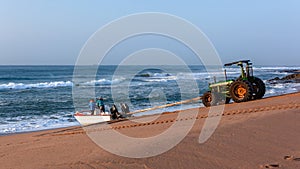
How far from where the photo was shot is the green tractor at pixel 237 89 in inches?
542

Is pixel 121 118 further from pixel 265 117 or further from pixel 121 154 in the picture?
pixel 121 154

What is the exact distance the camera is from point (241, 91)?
13.9 meters

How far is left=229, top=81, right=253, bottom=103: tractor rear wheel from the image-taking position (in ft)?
44.9

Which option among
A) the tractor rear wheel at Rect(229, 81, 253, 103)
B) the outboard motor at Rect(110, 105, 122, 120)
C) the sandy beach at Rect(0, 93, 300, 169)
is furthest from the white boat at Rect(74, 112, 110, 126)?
the sandy beach at Rect(0, 93, 300, 169)

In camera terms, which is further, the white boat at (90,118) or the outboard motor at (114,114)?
the outboard motor at (114,114)

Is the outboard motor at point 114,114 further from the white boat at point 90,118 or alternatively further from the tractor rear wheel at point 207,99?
the tractor rear wheel at point 207,99

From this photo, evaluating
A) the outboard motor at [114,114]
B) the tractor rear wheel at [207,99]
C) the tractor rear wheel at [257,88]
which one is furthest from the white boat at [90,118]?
the tractor rear wheel at [257,88]

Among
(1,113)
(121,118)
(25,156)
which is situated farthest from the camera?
(1,113)

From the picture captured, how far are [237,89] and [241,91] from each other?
182 millimetres

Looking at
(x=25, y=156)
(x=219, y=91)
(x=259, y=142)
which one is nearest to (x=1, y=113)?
(x=219, y=91)

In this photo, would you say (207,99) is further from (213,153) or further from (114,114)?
(213,153)

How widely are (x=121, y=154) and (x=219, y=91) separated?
9.58 meters

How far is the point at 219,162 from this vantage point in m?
5.25

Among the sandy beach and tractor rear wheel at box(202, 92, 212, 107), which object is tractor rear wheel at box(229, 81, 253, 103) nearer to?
tractor rear wheel at box(202, 92, 212, 107)
